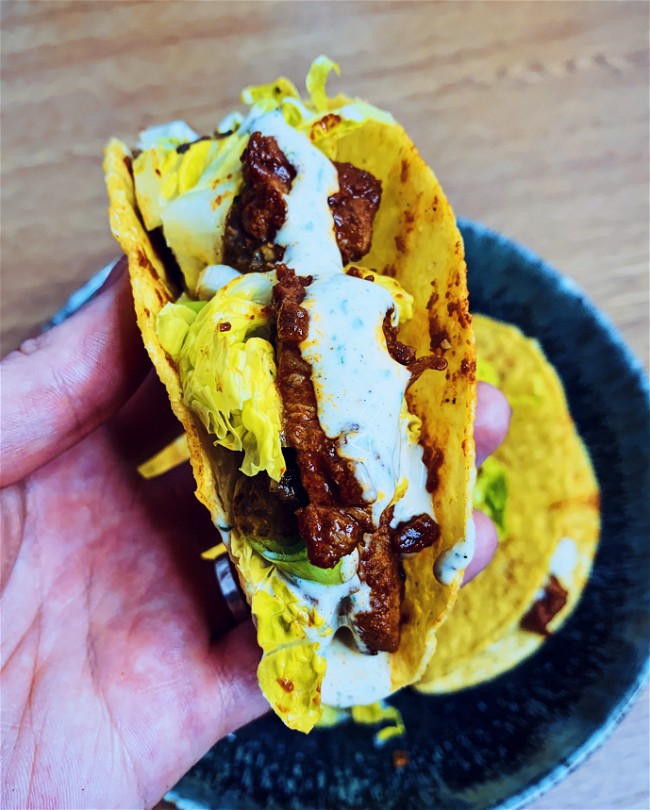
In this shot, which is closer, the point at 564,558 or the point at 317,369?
the point at 317,369

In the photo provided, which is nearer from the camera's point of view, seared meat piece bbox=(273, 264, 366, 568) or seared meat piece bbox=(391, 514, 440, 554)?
seared meat piece bbox=(273, 264, 366, 568)

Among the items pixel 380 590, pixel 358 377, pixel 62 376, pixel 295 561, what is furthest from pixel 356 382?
pixel 62 376

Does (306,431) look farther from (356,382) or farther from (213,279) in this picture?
(213,279)

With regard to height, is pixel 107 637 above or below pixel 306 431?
below

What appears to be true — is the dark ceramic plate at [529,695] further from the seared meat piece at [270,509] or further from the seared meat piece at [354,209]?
the seared meat piece at [270,509]

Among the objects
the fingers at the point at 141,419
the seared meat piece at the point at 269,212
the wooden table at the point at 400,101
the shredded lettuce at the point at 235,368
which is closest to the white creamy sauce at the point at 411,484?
the shredded lettuce at the point at 235,368

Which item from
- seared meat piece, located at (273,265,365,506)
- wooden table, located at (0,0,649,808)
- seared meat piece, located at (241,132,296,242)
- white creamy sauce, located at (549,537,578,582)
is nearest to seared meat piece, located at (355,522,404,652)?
seared meat piece, located at (273,265,365,506)

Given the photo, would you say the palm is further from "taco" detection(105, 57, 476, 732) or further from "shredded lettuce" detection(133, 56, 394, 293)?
"shredded lettuce" detection(133, 56, 394, 293)
